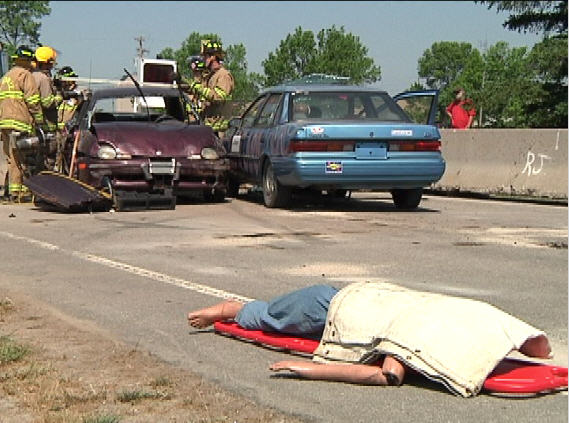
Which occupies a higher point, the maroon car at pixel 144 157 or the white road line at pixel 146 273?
the maroon car at pixel 144 157

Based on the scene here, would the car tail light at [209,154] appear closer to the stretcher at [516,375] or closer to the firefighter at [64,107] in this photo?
the firefighter at [64,107]

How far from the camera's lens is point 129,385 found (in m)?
4.86

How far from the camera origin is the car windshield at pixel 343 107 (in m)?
13.0

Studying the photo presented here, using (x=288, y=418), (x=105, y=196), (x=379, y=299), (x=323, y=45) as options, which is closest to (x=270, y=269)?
(x=379, y=299)

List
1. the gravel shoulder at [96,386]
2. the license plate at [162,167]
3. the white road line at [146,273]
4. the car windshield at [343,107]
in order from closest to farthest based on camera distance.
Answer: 1. the gravel shoulder at [96,386]
2. the white road line at [146,273]
3. the license plate at [162,167]
4. the car windshield at [343,107]

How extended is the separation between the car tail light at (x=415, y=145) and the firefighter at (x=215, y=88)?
434 cm

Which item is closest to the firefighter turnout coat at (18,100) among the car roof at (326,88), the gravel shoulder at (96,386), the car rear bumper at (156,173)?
the car rear bumper at (156,173)

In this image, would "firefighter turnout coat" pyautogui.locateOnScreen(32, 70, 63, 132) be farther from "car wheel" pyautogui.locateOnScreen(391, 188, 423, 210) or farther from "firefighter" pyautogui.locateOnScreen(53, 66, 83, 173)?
"car wheel" pyautogui.locateOnScreen(391, 188, 423, 210)

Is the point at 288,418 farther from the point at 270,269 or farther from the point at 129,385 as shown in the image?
the point at 270,269

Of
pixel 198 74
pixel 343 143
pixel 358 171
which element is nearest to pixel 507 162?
pixel 358 171

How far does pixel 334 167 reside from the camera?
12.2 m

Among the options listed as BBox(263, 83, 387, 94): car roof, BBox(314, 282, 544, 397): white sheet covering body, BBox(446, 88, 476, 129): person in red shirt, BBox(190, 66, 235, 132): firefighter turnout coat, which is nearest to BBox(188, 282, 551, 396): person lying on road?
BBox(314, 282, 544, 397): white sheet covering body

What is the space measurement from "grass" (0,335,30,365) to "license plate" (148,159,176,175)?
7038mm

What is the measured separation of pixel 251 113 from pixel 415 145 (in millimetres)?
2990
